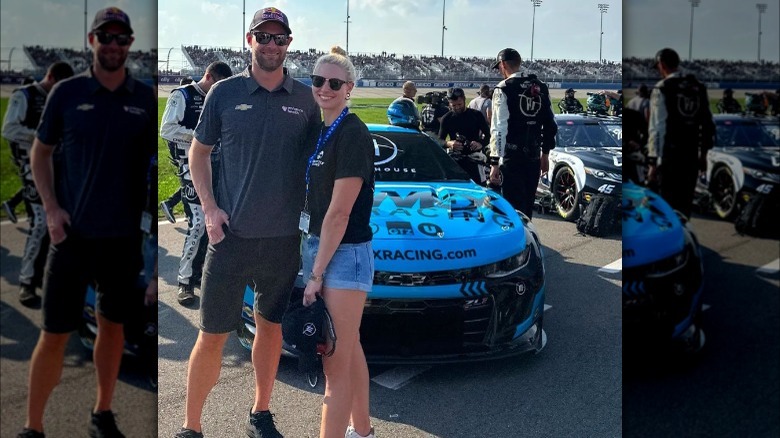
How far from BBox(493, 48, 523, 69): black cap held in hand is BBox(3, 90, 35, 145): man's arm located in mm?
1927

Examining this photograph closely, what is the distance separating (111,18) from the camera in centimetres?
188

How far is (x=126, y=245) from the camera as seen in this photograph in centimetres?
192

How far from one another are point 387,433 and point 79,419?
1.33m

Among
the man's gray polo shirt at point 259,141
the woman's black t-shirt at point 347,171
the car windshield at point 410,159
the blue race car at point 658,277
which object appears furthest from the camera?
the car windshield at point 410,159

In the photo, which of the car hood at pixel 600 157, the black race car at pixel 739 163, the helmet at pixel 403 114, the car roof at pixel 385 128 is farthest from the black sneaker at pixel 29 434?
the car hood at pixel 600 157

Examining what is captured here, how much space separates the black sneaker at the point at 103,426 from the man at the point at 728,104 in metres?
1.63

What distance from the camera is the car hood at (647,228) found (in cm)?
179

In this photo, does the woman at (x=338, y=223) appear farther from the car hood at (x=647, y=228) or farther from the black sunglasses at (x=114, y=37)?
the car hood at (x=647, y=228)

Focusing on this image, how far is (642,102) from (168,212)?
6.56ft

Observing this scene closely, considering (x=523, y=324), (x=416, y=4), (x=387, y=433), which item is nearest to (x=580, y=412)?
(x=523, y=324)

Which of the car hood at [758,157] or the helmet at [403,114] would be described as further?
the helmet at [403,114]

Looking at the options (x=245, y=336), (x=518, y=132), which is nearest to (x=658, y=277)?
(x=518, y=132)

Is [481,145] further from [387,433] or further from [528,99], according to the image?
[387,433]

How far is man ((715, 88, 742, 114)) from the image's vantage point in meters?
1.73
